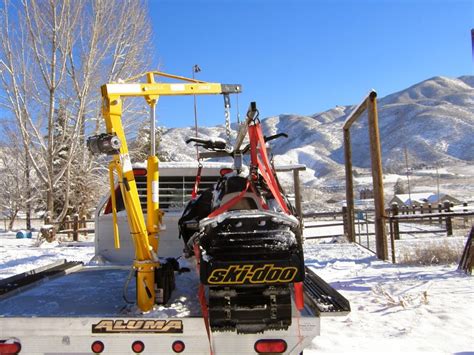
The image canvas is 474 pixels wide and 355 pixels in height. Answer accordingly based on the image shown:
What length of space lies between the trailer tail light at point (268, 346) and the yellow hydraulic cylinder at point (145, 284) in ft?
2.65

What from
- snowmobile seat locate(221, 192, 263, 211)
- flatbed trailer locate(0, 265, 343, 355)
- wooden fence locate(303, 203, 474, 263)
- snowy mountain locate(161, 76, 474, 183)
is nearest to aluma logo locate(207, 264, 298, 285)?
flatbed trailer locate(0, 265, 343, 355)

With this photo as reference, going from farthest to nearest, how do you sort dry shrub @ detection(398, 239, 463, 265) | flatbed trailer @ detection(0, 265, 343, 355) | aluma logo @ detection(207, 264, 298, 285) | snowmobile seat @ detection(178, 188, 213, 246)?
1. dry shrub @ detection(398, 239, 463, 265)
2. snowmobile seat @ detection(178, 188, 213, 246)
3. flatbed trailer @ detection(0, 265, 343, 355)
4. aluma logo @ detection(207, 264, 298, 285)

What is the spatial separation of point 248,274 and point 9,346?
4.92 ft

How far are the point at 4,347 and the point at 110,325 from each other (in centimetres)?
65

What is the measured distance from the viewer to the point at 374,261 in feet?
33.2

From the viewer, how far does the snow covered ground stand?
4.59 m

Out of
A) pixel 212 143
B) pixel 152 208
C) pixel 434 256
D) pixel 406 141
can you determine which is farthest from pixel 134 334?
pixel 406 141

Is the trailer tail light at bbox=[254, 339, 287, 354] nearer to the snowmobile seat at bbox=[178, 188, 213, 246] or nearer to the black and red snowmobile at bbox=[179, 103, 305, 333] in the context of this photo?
the black and red snowmobile at bbox=[179, 103, 305, 333]

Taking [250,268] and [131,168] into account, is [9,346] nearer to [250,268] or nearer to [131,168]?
[131,168]

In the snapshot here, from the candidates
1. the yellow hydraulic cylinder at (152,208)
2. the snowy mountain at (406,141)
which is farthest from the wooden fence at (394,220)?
the snowy mountain at (406,141)

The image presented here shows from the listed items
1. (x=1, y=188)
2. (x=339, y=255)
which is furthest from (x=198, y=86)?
(x=1, y=188)

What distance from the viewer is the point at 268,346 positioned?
2.66 metres

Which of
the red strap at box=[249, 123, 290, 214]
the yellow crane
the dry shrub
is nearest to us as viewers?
the red strap at box=[249, 123, 290, 214]

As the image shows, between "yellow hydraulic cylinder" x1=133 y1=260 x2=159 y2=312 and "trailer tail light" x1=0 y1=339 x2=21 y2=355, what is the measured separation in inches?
29.6
